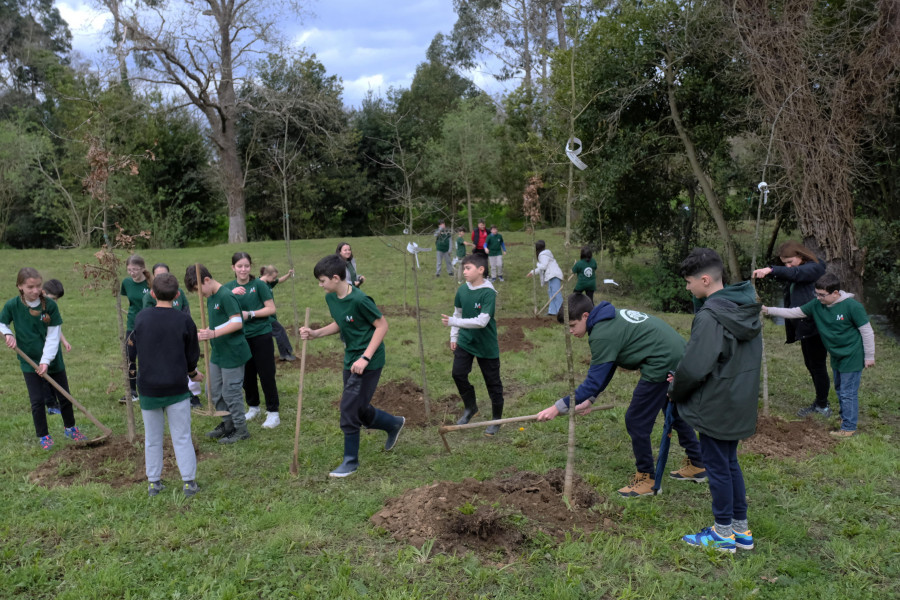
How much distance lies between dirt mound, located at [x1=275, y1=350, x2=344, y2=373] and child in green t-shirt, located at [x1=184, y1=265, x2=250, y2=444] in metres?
2.88

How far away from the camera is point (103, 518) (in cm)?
460

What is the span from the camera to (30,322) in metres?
5.96

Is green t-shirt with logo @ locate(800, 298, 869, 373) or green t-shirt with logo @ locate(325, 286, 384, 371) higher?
green t-shirt with logo @ locate(325, 286, 384, 371)

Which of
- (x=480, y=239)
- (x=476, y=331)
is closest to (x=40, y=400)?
(x=476, y=331)

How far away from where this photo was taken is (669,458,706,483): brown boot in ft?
17.0

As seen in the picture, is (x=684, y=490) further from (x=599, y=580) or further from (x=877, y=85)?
(x=877, y=85)

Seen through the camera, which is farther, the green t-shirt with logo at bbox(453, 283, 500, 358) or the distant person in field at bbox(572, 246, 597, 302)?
the distant person in field at bbox(572, 246, 597, 302)

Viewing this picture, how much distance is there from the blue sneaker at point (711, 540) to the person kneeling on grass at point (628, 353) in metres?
0.71

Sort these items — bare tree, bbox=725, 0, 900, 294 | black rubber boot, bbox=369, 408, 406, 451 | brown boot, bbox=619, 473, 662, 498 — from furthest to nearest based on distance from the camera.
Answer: bare tree, bbox=725, 0, 900, 294
black rubber boot, bbox=369, 408, 406, 451
brown boot, bbox=619, 473, 662, 498

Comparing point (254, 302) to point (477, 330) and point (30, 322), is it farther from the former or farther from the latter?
point (477, 330)

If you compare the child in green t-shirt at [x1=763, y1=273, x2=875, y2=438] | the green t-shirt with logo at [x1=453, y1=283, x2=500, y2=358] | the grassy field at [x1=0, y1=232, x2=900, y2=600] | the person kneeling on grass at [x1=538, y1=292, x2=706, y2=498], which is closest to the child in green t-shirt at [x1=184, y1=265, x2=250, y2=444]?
the grassy field at [x1=0, y1=232, x2=900, y2=600]

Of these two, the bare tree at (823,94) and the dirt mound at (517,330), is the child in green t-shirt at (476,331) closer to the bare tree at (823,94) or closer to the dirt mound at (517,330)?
the dirt mound at (517,330)

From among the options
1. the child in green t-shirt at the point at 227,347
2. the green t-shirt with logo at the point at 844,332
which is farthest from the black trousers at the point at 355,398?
the green t-shirt with logo at the point at 844,332

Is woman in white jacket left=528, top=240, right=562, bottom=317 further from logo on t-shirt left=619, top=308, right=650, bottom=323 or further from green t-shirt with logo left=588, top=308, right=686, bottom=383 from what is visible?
green t-shirt with logo left=588, top=308, right=686, bottom=383
